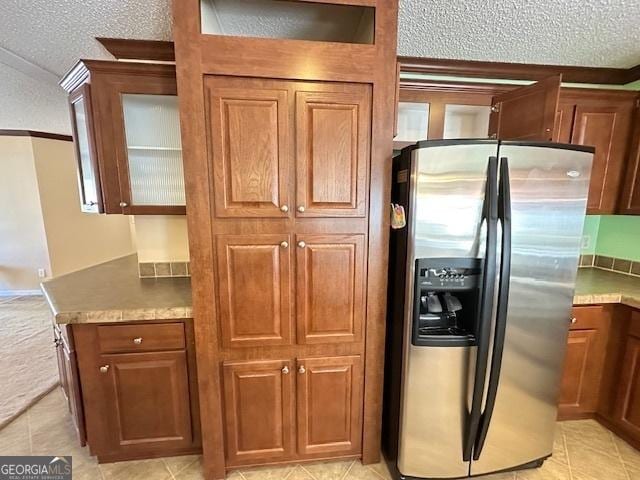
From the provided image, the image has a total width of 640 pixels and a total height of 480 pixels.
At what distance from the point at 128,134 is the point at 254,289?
3.84 feet

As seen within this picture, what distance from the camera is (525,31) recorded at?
1729mm

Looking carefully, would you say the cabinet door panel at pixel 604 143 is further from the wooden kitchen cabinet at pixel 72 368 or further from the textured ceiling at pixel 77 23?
the wooden kitchen cabinet at pixel 72 368

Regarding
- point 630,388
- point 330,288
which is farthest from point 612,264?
point 330,288

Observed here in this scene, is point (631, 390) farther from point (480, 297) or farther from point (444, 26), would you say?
point (444, 26)

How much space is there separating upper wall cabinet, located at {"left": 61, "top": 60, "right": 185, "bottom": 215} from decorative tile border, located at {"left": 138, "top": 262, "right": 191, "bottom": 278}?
47 centimetres

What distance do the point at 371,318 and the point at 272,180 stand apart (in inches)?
33.2

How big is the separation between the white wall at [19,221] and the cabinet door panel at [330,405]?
484cm

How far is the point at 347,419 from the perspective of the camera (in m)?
1.65

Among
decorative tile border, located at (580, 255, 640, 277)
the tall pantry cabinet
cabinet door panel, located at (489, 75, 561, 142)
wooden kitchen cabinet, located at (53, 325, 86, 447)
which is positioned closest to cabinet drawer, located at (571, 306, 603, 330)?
decorative tile border, located at (580, 255, 640, 277)

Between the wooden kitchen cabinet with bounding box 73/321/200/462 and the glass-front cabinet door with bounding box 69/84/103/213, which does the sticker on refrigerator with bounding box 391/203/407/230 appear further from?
the glass-front cabinet door with bounding box 69/84/103/213

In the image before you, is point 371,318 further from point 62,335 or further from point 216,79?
point 62,335

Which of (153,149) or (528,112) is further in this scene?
(153,149)

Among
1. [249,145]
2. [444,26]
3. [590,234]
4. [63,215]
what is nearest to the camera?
[249,145]

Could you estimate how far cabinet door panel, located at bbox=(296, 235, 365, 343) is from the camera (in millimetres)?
1478
